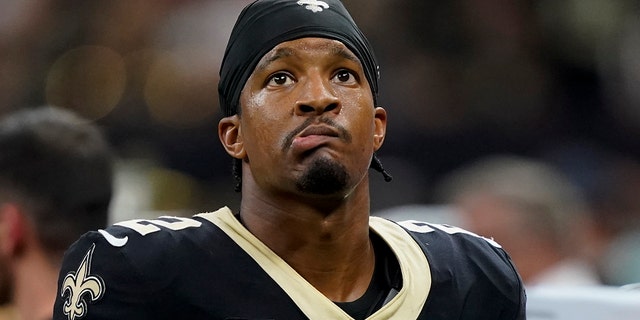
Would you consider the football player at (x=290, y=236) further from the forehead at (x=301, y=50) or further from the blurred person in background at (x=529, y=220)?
the blurred person in background at (x=529, y=220)

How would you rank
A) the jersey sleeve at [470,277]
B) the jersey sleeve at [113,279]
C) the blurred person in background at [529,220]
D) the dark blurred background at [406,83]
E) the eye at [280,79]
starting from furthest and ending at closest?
the dark blurred background at [406,83] → the blurred person in background at [529,220] → the jersey sleeve at [470,277] → the eye at [280,79] → the jersey sleeve at [113,279]

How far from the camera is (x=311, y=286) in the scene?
2703 mm

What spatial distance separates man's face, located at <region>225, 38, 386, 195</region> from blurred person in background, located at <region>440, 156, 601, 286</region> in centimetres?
235

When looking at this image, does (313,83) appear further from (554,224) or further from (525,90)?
(525,90)

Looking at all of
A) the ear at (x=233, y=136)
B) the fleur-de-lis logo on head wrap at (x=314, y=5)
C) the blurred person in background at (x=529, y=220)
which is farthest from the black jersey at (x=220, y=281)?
the blurred person in background at (x=529, y=220)

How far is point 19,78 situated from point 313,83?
418cm

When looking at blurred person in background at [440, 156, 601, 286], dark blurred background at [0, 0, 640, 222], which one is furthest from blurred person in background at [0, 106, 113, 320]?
dark blurred background at [0, 0, 640, 222]

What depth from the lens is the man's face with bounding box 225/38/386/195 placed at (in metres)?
2.63

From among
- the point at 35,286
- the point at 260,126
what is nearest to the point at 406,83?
the point at 35,286

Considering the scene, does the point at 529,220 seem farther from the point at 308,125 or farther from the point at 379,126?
the point at 308,125

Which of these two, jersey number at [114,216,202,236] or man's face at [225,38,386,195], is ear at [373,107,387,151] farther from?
jersey number at [114,216,202,236]

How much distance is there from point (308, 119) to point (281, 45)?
19 cm

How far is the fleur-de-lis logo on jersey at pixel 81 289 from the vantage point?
8.45ft

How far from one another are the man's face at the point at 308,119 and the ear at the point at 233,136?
0.02 meters
